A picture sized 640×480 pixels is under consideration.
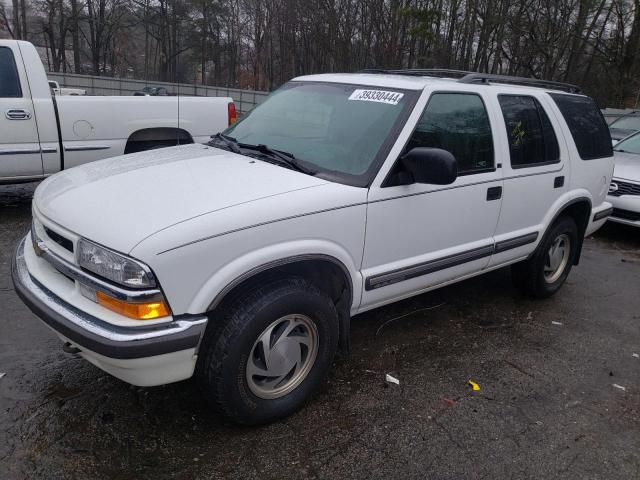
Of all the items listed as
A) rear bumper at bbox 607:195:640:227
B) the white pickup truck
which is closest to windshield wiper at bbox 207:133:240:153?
the white pickup truck

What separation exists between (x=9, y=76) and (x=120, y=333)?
4.90 meters

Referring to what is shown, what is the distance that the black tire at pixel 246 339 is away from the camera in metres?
2.55

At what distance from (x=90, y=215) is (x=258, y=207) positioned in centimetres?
79

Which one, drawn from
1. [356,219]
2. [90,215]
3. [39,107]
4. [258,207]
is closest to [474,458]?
[356,219]

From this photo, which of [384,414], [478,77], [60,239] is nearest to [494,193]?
[478,77]

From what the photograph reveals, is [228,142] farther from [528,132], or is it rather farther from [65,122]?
[65,122]

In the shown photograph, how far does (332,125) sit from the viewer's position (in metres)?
3.44

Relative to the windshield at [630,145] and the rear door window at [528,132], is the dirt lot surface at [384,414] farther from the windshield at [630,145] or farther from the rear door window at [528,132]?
the windshield at [630,145]

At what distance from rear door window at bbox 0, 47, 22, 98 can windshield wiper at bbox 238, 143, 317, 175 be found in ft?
12.6

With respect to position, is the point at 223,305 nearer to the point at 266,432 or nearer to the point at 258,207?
the point at 258,207

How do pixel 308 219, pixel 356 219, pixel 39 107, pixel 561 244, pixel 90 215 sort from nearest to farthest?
1. pixel 90 215
2. pixel 308 219
3. pixel 356 219
4. pixel 561 244
5. pixel 39 107

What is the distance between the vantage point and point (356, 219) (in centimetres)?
295

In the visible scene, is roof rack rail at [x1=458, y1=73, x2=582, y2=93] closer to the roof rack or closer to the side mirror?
the roof rack

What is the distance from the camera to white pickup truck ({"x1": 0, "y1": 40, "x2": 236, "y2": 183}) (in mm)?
5898
